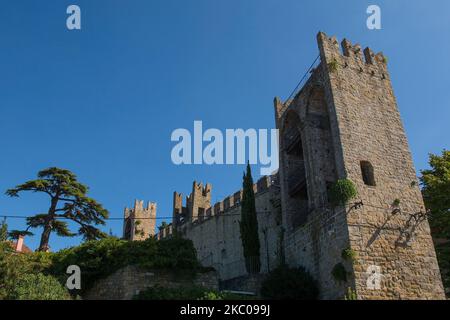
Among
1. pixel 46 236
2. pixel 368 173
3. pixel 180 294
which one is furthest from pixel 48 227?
pixel 368 173

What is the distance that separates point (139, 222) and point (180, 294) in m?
30.2

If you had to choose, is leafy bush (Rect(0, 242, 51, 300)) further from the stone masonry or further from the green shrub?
the green shrub

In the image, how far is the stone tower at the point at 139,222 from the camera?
44.2 meters

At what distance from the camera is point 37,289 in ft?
45.4

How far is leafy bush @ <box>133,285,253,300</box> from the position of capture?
15273 millimetres

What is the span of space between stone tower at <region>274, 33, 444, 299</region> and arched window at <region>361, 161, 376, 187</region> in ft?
0.13

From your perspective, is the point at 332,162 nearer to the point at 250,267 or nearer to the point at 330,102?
the point at 330,102

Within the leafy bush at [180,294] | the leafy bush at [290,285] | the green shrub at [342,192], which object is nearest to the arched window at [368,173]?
the green shrub at [342,192]

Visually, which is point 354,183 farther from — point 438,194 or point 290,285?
point 438,194

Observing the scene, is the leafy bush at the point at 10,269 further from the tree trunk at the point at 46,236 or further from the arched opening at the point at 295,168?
the arched opening at the point at 295,168

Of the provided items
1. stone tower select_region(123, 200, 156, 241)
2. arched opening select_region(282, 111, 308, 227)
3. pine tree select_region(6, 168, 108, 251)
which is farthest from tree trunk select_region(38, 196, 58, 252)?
stone tower select_region(123, 200, 156, 241)
